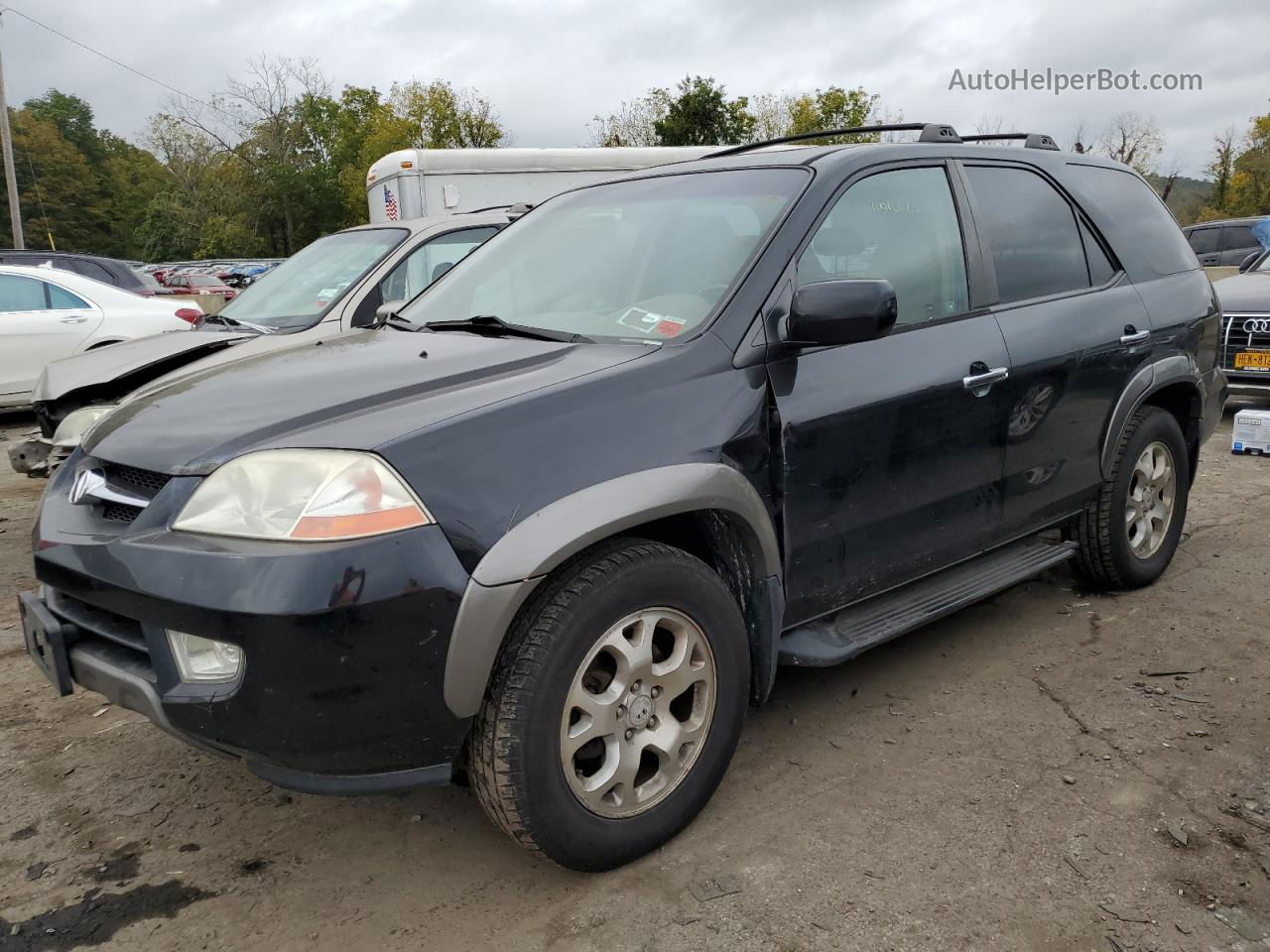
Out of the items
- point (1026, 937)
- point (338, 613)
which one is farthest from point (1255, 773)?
point (338, 613)

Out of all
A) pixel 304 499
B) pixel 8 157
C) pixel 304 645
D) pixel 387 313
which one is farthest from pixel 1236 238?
pixel 8 157

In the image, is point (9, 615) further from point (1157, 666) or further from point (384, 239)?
point (1157, 666)

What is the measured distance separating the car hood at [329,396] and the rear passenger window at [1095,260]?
2211mm

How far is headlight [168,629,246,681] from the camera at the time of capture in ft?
6.85

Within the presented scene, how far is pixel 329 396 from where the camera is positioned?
2.42 meters

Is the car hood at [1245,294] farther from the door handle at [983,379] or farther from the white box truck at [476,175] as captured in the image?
the door handle at [983,379]

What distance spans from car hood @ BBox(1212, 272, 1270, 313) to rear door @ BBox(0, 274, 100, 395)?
398 inches

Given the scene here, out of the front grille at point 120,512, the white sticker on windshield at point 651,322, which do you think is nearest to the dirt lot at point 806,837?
the front grille at point 120,512

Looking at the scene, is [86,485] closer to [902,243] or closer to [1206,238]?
[902,243]

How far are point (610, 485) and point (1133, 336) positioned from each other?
263 centimetres

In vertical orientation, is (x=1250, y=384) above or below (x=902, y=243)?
below

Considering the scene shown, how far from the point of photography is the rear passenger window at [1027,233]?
3461 millimetres

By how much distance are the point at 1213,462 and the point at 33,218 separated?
71.7m

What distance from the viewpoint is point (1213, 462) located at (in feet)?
22.5
